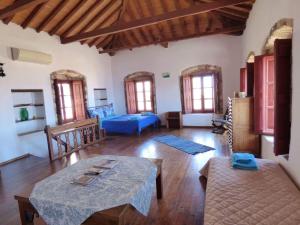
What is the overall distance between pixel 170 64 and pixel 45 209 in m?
6.57

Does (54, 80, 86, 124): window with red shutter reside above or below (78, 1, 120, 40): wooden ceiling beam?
below

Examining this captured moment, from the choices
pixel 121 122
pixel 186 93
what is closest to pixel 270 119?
pixel 186 93

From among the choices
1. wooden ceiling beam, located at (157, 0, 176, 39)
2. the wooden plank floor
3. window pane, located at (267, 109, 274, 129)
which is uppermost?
wooden ceiling beam, located at (157, 0, 176, 39)

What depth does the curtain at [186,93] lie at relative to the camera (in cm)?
734

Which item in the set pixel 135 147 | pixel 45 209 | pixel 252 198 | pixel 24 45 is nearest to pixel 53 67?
pixel 24 45

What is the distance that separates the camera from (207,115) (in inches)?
285

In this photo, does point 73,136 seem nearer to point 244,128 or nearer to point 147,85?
point 147,85

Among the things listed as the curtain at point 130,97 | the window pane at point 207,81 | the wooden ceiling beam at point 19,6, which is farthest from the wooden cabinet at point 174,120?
the wooden ceiling beam at point 19,6

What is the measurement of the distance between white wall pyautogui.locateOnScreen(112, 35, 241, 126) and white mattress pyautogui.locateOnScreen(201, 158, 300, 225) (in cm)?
496

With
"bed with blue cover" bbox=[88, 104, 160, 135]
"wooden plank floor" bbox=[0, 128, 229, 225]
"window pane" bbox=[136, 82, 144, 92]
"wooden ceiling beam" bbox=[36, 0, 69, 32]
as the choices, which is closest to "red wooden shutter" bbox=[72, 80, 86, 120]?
"bed with blue cover" bbox=[88, 104, 160, 135]

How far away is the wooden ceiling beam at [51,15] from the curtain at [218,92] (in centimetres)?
498

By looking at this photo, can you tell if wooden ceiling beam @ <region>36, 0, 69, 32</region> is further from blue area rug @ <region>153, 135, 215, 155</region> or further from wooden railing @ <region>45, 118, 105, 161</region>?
blue area rug @ <region>153, 135, 215, 155</region>

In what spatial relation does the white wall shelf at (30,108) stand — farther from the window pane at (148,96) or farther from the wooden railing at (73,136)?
the window pane at (148,96)

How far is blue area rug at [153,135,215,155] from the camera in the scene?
467cm
